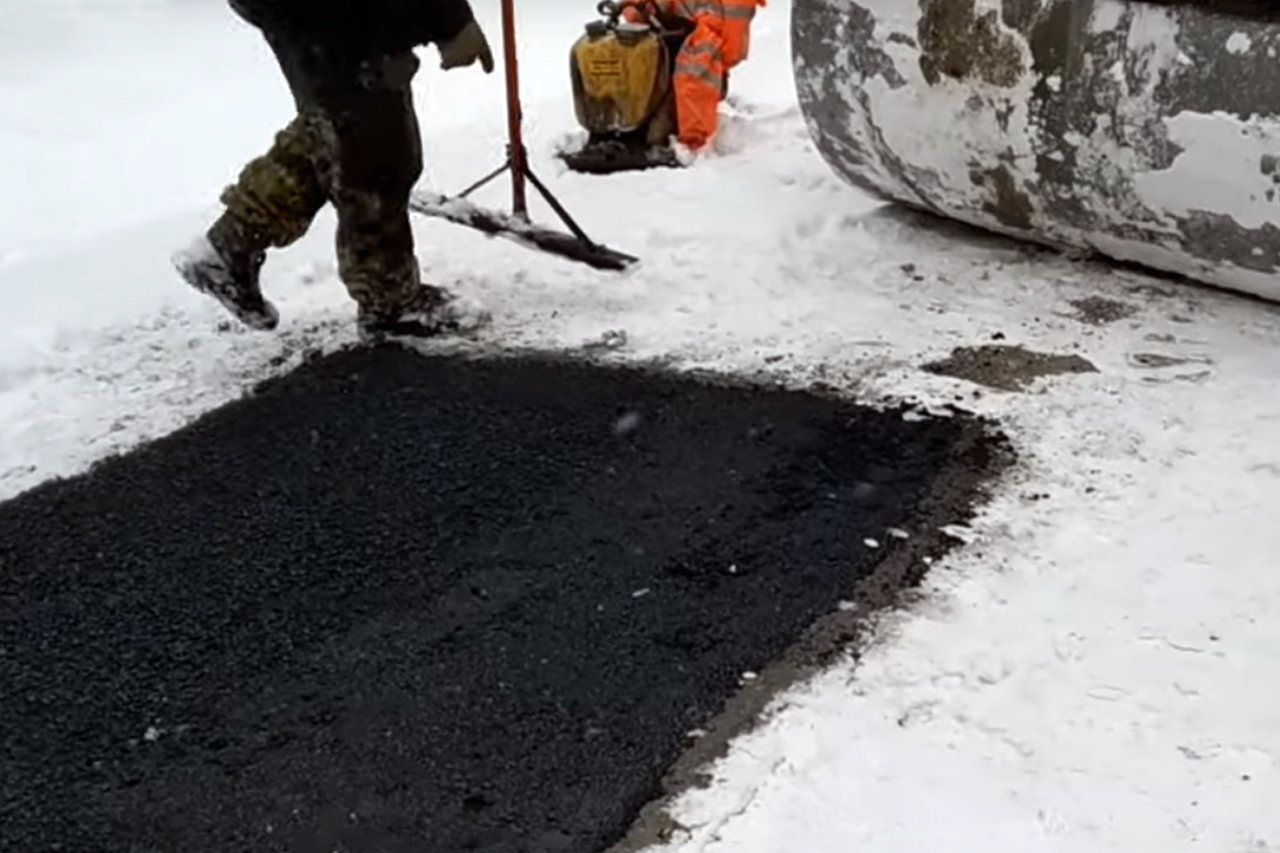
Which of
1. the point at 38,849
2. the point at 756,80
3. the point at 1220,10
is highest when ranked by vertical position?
the point at 1220,10

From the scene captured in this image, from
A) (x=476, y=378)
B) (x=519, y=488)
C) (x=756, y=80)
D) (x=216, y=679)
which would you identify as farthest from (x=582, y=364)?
(x=756, y=80)

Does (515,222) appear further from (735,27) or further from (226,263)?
(735,27)

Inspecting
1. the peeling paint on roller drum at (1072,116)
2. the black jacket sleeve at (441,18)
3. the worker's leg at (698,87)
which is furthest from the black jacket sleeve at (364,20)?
the worker's leg at (698,87)

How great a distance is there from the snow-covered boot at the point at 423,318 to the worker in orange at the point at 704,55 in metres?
1.54

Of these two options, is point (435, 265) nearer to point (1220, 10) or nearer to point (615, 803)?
point (1220, 10)

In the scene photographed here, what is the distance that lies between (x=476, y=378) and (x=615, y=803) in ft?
5.00

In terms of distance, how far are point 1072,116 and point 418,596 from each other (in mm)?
1980

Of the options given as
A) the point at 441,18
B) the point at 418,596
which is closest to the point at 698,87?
the point at 441,18

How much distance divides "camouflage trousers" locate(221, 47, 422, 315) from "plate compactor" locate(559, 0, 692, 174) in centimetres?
149

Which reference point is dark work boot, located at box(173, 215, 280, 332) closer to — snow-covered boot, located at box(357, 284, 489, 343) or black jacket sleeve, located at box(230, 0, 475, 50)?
snow-covered boot, located at box(357, 284, 489, 343)

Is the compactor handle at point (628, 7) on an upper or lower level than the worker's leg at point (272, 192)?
upper

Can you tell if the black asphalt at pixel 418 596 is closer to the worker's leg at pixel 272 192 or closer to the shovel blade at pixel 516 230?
the worker's leg at pixel 272 192

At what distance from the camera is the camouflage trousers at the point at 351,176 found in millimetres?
3525

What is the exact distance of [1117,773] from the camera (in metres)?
2.20
